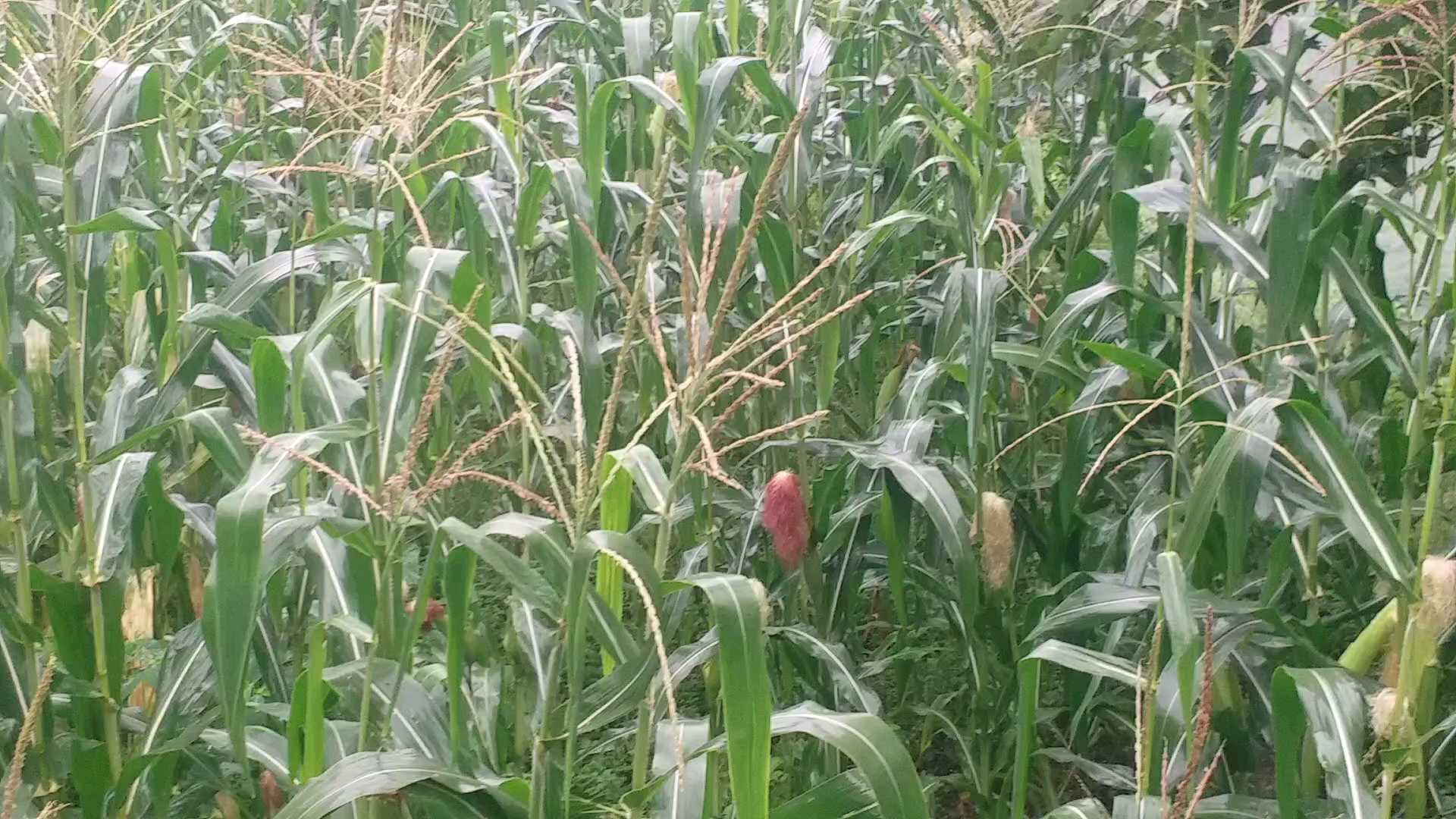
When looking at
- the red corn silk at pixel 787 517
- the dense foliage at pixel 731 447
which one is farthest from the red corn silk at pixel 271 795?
the red corn silk at pixel 787 517

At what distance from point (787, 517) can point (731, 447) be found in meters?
0.85

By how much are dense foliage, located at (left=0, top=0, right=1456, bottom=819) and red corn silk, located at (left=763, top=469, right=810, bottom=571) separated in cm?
1

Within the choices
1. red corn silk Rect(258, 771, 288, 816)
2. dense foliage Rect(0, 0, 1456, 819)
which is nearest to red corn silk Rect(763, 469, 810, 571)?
dense foliage Rect(0, 0, 1456, 819)

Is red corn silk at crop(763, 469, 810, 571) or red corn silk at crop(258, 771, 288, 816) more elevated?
red corn silk at crop(763, 469, 810, 571)

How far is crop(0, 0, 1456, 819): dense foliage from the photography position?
1.38 meters

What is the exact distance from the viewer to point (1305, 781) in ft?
6.05

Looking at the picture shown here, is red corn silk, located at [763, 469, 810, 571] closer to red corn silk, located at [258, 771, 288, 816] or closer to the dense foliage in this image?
the dense foliage

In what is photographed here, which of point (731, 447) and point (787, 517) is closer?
point (731, 447)

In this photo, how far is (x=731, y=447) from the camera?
3.59ft

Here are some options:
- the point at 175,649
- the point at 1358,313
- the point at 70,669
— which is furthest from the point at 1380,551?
the point at 70,669

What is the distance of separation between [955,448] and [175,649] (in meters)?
1.57

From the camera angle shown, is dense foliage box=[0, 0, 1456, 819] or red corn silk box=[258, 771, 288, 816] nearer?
dense foliage box=[0, 0, 1456, 819]

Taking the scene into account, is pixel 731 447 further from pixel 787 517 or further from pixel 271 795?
pixel 271 795

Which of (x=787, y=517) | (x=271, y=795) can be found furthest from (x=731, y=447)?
(x=271, y=795)
